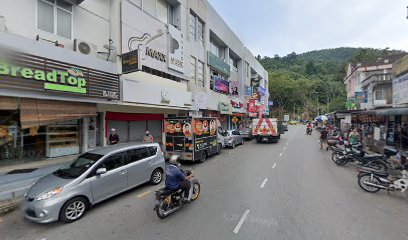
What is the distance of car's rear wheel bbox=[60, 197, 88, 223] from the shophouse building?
4355 millimetres

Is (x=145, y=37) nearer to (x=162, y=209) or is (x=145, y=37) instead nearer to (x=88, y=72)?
(x=88, y=72)

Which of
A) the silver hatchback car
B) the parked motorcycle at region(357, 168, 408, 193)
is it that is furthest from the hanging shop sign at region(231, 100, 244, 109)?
the silver hatchback car

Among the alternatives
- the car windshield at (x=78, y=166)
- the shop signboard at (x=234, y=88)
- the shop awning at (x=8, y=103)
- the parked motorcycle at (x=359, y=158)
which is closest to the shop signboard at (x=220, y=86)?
the shop signboard at (x=234, y=88)

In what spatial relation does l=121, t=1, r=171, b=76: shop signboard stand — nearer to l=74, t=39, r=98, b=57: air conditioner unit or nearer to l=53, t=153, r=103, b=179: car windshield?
l=74, t=39, r=98, b=57: air conditioner unit

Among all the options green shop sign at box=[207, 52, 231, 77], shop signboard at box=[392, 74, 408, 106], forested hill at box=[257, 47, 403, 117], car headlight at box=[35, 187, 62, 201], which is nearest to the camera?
car headlight at box=[35, 187, 62, 201]

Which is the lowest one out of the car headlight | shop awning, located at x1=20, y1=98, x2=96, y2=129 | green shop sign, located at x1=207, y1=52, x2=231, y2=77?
the car headlight

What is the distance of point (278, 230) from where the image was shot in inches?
190

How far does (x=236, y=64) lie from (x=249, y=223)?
31071 mm

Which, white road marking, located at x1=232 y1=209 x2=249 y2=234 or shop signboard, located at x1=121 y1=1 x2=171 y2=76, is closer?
white road marking, located at x1=232 y1=209 x2=249 y2=234

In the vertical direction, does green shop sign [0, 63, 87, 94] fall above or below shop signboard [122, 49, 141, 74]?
below

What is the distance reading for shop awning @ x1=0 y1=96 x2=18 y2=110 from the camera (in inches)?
283

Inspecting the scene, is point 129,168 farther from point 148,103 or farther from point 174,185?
point 148,103

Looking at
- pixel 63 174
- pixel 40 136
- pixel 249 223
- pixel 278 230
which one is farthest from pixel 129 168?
pixel 40 136

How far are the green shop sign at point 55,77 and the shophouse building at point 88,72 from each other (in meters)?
0.03
